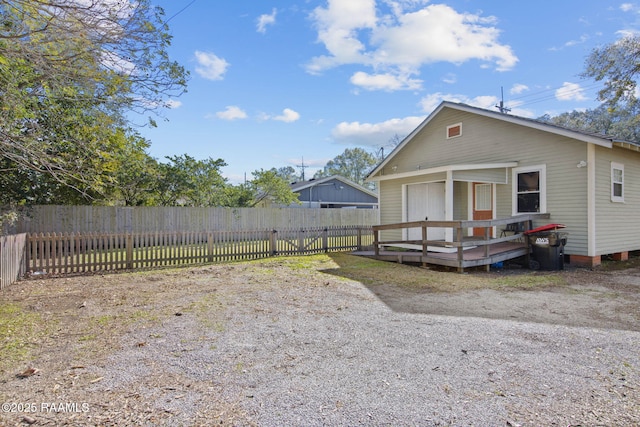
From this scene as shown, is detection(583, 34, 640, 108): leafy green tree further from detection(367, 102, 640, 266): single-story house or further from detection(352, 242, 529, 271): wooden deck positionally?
detection(352, 242, 529, 271): wooden deck

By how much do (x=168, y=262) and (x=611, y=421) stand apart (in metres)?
10.3

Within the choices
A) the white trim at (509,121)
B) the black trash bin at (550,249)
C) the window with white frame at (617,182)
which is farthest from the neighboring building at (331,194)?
the window with white frame at (617,182)

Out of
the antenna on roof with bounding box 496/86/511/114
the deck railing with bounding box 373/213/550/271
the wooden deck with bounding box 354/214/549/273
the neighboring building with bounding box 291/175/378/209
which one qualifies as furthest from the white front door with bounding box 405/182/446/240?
the antenna on roof with bounding box 496/86/511/114

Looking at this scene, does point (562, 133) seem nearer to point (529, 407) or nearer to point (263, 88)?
point (529, 407)

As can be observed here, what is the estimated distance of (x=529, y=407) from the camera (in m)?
2.58

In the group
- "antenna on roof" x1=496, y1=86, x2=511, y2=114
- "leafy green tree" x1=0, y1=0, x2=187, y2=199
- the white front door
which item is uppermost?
"antenna on roof" x1=496, y1=86, x2=511, y2=114

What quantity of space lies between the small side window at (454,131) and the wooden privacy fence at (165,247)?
498 centimetres

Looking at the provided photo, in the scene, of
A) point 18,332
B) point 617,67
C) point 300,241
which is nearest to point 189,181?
point 300,241

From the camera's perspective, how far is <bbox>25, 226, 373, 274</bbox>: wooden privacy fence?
8641mm

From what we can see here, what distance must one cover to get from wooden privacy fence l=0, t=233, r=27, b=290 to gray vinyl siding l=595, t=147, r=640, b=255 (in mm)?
14410

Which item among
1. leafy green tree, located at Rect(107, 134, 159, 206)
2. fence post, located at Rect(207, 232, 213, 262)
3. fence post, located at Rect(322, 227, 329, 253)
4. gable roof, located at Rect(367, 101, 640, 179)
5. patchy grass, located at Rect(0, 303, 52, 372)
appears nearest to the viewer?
patchy grass, located at Rect(0, 303, 52, 372)

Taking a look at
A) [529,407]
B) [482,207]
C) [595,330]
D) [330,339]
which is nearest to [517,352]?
[529,407]

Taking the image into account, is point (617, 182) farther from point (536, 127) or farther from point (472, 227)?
point (472, 227)

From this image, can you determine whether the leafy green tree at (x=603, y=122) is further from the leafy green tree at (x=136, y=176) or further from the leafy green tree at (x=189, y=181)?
the leafy green tree at (x=136, y=176)
